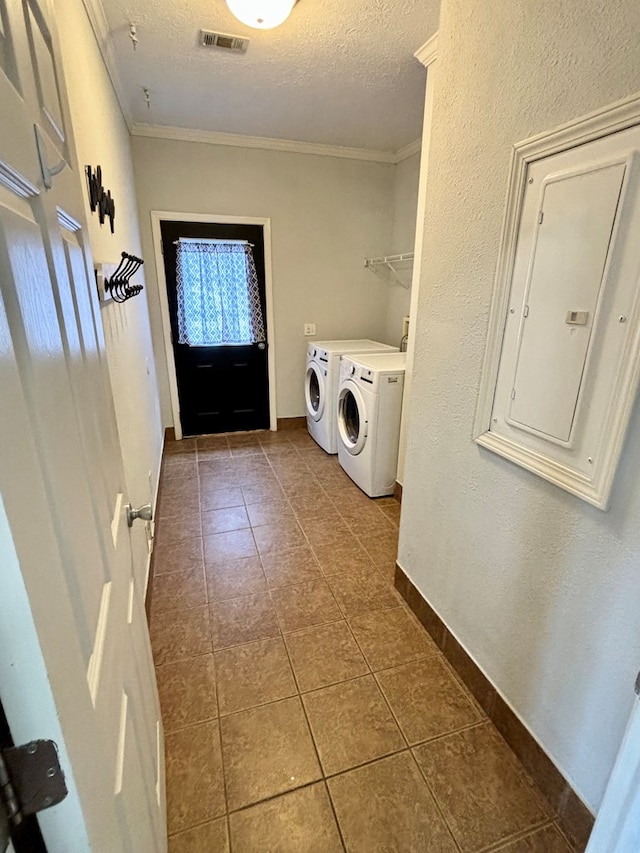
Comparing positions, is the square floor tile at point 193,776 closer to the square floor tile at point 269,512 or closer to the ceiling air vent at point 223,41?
the square floor tile at point 269,512

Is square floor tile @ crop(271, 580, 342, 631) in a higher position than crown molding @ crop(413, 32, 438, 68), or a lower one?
lower

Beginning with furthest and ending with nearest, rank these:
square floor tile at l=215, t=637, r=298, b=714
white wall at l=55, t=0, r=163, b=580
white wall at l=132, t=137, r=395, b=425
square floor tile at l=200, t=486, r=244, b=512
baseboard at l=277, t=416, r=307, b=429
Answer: baseboard at l=277, t=416, r=307, b=429, white wall at l=132, t=137, r=395, b=425, square floor tile at l=200, t=486, r=244, b=512, square floor tile at l=215, t=637, r=298, b=714, white wall at l=55, t=0, r=163, b=580

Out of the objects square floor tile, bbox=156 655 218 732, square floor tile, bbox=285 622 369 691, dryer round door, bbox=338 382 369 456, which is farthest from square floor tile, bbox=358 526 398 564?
square floor tile, bbox=156 655 218 732

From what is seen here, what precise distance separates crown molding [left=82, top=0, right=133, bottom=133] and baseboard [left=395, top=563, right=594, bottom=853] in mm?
2806

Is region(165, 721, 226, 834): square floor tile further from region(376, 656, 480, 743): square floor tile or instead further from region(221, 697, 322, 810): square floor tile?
region(376, 656, 480, 743): square floor tile

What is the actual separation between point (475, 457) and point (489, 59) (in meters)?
1.20

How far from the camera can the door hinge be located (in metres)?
0.38

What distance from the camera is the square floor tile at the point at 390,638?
1686 mm

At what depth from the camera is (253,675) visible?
1.61 metres

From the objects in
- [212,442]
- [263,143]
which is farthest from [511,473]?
[263,143]

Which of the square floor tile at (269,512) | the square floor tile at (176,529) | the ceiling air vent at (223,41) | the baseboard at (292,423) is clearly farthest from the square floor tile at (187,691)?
the ceiling air vent at (223,41)

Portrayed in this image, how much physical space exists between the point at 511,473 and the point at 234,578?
4.88 feet

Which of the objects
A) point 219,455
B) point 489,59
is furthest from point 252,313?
point 489,59

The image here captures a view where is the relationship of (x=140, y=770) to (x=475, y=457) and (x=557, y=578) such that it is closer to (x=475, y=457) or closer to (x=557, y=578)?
(x=557, y=578)
